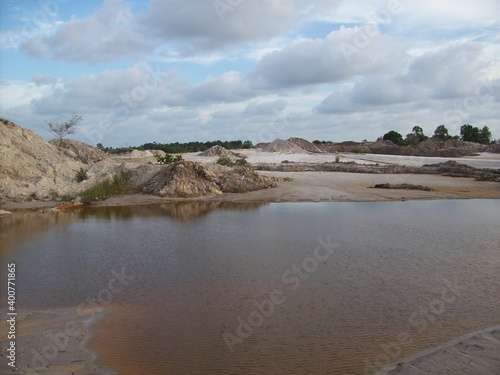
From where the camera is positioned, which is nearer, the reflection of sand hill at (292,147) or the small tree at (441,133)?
the reflection of sand hill at (292,147)

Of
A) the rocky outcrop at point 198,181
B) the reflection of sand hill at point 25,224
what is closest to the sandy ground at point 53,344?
the reflection of sand hill at point 25,224

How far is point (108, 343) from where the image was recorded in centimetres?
600

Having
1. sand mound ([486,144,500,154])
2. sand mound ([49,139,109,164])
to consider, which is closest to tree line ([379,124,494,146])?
sand mound ([486,144,500,154])

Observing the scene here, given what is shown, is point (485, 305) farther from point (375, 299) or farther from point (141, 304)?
point (141, 304)

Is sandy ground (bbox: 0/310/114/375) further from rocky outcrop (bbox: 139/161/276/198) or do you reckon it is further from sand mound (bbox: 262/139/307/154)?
sand mound (bbox: 262/139/307/154)

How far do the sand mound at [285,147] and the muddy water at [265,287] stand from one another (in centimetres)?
3473

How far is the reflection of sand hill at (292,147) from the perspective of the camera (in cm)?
4956

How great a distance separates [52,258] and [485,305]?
8.40 m

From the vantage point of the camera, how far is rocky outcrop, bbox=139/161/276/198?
20.7m

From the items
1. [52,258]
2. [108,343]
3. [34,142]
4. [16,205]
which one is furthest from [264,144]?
[108,343]

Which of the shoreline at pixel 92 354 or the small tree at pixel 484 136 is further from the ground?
the small tree at pixel 484 136

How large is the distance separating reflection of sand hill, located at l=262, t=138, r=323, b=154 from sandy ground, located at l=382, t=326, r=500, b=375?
43386 millimetres

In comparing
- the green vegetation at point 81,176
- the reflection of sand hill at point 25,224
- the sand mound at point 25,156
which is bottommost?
the reflection of sand hill at point 25,224

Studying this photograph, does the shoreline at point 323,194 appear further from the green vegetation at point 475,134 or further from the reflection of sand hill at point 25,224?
the green vegetation at point 475,134
